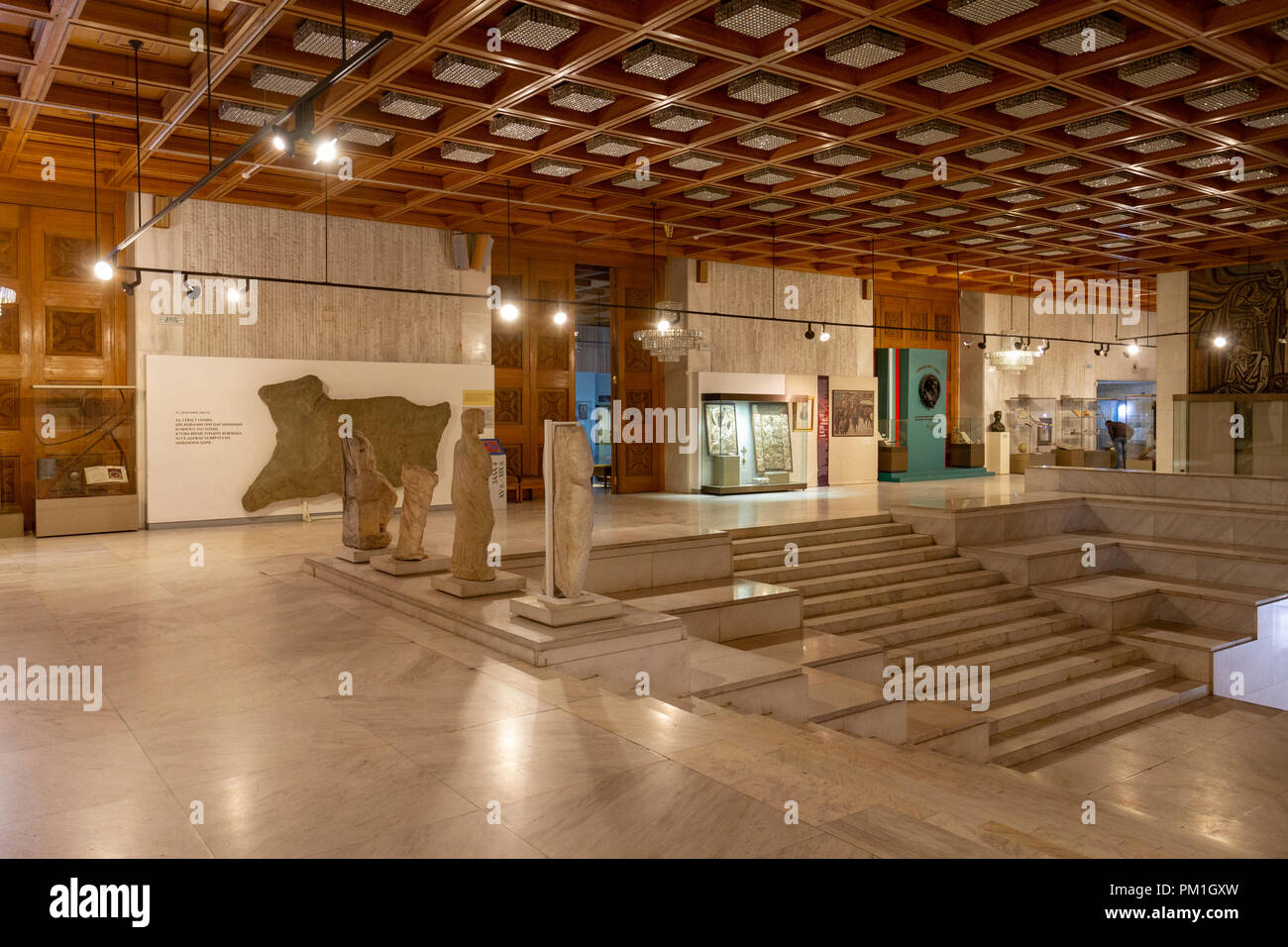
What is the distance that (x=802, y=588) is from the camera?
1067 centimetres

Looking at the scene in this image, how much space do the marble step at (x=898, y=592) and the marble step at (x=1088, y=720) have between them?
2.36 metres

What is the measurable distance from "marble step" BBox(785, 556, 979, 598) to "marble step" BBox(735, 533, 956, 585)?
66 millimetres

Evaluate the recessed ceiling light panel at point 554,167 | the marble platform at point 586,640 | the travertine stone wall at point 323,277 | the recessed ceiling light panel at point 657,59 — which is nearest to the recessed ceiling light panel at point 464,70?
the recessed ceiling light panel at point 657,59

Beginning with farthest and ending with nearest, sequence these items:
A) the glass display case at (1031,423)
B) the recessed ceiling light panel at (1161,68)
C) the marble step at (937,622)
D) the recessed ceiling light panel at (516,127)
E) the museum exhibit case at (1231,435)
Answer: the glass display case at (1031,423)
the museum exhibit case at (1231,435)
the recessed ceiling light panel at (516,127)
the marble step at (937,622)
the recessed ceiling light panel at (1161,68)

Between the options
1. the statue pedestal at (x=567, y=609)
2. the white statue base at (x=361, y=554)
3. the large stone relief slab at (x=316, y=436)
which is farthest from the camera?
the large stone relief slab at (x=316, y=436)

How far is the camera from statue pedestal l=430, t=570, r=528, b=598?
7.59 m

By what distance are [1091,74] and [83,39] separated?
9.29m

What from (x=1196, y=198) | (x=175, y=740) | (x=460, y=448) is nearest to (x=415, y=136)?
(x=460, y=448)

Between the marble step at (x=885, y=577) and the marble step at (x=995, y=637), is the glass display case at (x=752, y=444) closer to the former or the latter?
the marble step at (x=885, y=577)

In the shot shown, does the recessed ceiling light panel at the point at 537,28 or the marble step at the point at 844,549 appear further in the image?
the marble step at the point at 844,549

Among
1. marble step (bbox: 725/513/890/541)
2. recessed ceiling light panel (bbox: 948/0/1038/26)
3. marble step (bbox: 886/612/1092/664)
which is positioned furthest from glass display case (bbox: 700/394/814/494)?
recessed ceiling light panel (bbox: 948/0/1038/26)

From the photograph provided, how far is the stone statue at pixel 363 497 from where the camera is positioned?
9266 millimetres

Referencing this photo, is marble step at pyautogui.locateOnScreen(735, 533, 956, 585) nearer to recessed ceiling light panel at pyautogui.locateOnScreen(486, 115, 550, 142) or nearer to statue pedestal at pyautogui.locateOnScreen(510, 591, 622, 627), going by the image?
statue pedestal at pyautogui.locateOnScreen(510, 591, 622, 627)

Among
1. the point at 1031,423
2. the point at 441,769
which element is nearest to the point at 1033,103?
the point at 441,769
